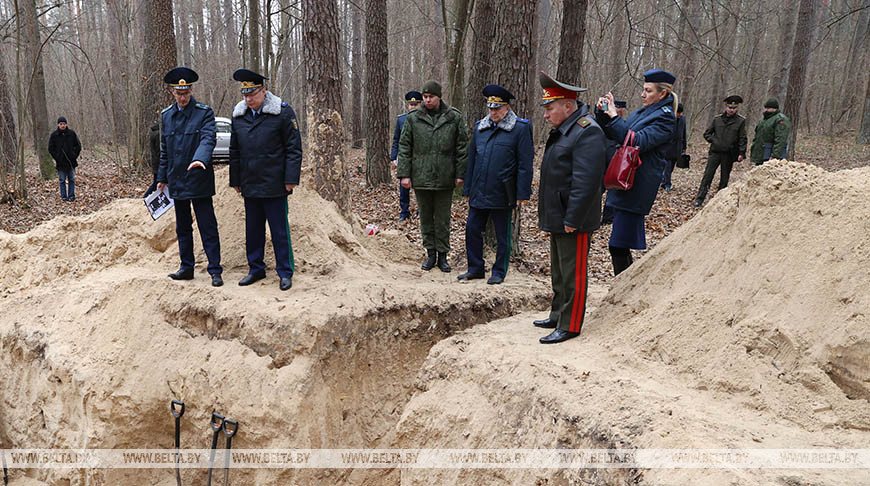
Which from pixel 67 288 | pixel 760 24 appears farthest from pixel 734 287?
pixel 760 24

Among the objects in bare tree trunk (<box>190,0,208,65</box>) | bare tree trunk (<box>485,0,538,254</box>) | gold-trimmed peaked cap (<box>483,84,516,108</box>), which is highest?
bare tree trunk (<box>190,0,208,65</box>)

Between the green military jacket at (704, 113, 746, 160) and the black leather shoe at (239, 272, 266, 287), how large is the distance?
340 inches

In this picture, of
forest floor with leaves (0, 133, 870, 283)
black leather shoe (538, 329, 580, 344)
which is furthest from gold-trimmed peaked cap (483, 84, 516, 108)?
black leather shoe (538, 329, 580, 344)

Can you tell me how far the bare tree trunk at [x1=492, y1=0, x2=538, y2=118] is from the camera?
6406 mm

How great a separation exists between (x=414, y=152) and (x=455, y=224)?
2.98 metres

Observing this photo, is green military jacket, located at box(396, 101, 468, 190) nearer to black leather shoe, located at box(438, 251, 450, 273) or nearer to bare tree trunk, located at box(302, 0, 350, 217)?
black leather shoe, located at box(438, 251, 450, 273)

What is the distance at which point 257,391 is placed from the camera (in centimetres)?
461

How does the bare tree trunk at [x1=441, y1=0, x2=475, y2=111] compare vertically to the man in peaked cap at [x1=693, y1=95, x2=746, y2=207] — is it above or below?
above

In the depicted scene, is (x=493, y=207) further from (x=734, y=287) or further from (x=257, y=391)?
(x=257, y=391)

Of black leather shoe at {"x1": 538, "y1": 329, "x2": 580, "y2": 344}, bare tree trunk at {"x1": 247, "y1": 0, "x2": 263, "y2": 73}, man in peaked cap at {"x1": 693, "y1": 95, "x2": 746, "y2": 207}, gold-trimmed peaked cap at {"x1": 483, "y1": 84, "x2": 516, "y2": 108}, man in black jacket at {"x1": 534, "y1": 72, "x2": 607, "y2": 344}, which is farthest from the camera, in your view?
bare tree trunk at {"x1": 247, "y1": 0, "x2": 263, "y2": 73}

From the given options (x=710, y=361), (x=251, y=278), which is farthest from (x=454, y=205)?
(x=710, y=361)

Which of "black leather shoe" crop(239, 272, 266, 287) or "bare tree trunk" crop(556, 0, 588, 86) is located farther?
"bare tree trunk" crop(556, 0, 588, 86)

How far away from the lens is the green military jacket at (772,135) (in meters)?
9.78

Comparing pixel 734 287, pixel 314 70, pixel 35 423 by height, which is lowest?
pixel 35 423
